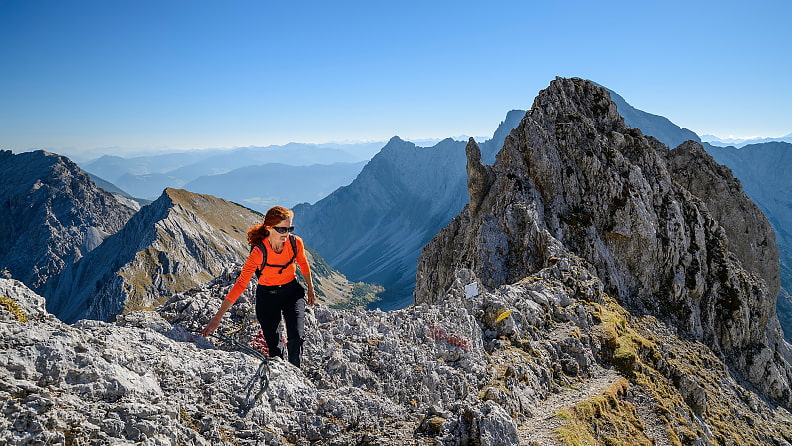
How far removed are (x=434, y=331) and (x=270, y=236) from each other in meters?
8.09

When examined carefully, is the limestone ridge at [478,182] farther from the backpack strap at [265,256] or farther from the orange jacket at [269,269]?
the orange jacket at [269,269]

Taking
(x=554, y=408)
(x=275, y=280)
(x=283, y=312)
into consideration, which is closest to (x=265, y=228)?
(x=275, y=280)

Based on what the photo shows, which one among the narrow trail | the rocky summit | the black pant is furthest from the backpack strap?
the narrow trail

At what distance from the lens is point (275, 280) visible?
1012cm

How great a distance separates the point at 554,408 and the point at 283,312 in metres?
10.1

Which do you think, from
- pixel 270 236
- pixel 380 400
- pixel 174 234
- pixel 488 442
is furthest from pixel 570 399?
pixel 174 234

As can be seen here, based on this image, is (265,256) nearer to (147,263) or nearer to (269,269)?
(269,269)

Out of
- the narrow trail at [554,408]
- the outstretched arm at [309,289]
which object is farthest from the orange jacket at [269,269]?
the narrow trail at [554,408]

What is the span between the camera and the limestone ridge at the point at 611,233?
3419cm

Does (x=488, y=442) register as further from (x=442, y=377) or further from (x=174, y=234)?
(x=174, y=234)

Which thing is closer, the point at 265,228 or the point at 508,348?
the point at 265,228

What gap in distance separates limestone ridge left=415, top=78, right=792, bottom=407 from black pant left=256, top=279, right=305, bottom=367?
73.1 ft

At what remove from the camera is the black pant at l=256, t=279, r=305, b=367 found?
33.4 feet

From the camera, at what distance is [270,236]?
992cm
